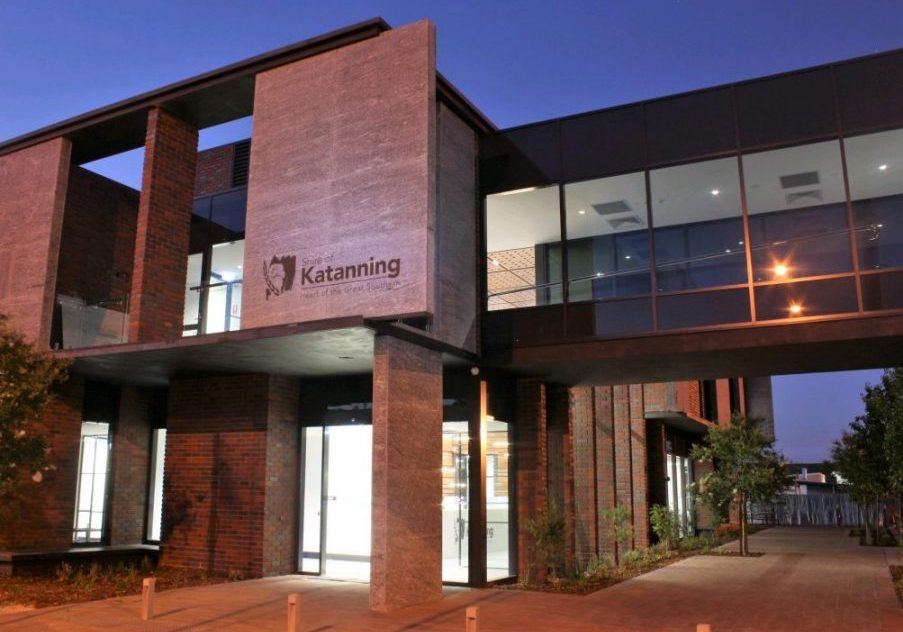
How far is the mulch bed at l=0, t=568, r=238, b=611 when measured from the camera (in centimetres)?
1119

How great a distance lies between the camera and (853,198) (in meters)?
15.9

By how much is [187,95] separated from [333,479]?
24.1 ft

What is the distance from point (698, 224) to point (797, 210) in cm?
206

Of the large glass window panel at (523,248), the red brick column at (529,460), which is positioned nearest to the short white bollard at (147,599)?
the red brick column at (529,460)

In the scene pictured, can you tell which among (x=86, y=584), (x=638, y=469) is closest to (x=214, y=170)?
(x=638, y=469)

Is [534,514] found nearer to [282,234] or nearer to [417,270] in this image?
[417,270]

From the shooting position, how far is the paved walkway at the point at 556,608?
960 cm

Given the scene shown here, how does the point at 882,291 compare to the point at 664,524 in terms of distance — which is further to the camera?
the point at 664,524

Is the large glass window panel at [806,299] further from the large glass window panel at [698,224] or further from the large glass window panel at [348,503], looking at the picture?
the large glass window panel at [348,503]

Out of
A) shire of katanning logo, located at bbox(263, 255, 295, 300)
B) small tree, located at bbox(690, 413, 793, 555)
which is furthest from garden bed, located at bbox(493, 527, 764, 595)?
shire of katanning logo, located at bbox(263, 255, 295, 300)

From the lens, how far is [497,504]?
1426cm

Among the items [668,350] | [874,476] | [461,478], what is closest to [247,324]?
[461,478]

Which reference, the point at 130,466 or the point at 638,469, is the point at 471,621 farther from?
the point at 638,469

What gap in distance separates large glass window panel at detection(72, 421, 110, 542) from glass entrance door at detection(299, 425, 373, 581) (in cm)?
455
